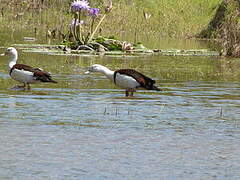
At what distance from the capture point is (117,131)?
9922 millimetres

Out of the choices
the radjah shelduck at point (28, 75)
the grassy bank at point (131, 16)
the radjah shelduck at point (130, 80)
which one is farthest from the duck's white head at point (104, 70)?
the grassy bank at point (131, 16)

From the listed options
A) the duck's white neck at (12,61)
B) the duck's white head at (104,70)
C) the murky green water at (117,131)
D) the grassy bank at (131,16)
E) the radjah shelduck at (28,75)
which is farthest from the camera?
the grassy bank at (131,16)

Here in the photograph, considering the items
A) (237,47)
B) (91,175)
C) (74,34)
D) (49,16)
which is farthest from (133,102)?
(49,16)

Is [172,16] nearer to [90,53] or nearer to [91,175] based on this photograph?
[90,53]

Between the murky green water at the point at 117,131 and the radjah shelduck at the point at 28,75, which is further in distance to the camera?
the radjah shelduck at the point at 28,75

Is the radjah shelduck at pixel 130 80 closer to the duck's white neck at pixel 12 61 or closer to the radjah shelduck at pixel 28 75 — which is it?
the radjah shelduck at pixel 28 75

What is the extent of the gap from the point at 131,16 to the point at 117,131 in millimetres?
40687

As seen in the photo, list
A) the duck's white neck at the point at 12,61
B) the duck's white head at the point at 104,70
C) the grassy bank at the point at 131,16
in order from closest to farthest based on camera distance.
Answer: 1. the duck's white head at the point at 104,70
2. the duck's white neck at the point at 12,61
3. the grassy bank at the point at 131,16

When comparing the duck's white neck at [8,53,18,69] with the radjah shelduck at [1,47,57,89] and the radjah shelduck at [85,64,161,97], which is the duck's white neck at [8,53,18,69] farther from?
the radjah shelduck at [85,64,161,97]

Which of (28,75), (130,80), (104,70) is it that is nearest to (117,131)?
(130,80)

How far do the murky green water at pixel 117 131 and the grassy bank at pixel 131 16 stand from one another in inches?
1178

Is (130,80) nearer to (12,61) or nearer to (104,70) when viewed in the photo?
(104,70)

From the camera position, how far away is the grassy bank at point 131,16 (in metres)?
47.2

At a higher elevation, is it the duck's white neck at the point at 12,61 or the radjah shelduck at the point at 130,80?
the duck's white neck at the point at 12,61
